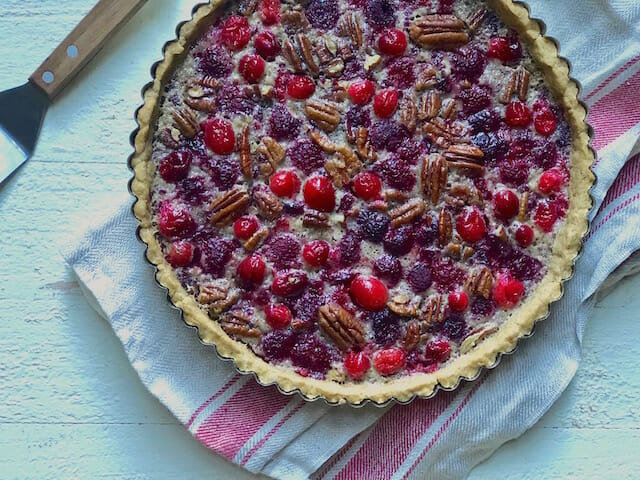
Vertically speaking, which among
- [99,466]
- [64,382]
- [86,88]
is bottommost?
[99,466]

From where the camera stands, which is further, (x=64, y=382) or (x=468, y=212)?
(x=64, y=382)

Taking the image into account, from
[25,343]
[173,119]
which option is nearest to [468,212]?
[173,119]

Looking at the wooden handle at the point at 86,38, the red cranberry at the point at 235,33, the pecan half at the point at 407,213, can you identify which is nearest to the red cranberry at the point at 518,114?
the pecan half at the point at 407,213

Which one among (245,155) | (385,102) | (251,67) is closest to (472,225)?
(385,102)

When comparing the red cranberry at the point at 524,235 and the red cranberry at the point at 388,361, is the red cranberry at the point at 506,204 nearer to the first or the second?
the red cranberry at the point at 524,235

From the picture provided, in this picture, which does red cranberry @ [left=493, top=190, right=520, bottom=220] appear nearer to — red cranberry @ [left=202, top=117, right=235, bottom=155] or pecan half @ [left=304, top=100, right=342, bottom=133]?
pecan half @ [left=304, top=100, right=342, bottom=133]

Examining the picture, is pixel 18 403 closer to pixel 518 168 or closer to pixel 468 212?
pixel 468 212

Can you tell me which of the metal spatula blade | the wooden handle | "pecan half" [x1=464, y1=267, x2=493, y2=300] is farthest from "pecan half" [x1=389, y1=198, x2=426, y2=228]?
the metal spatula blade

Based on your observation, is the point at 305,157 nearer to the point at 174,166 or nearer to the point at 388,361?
the point at 174,166
